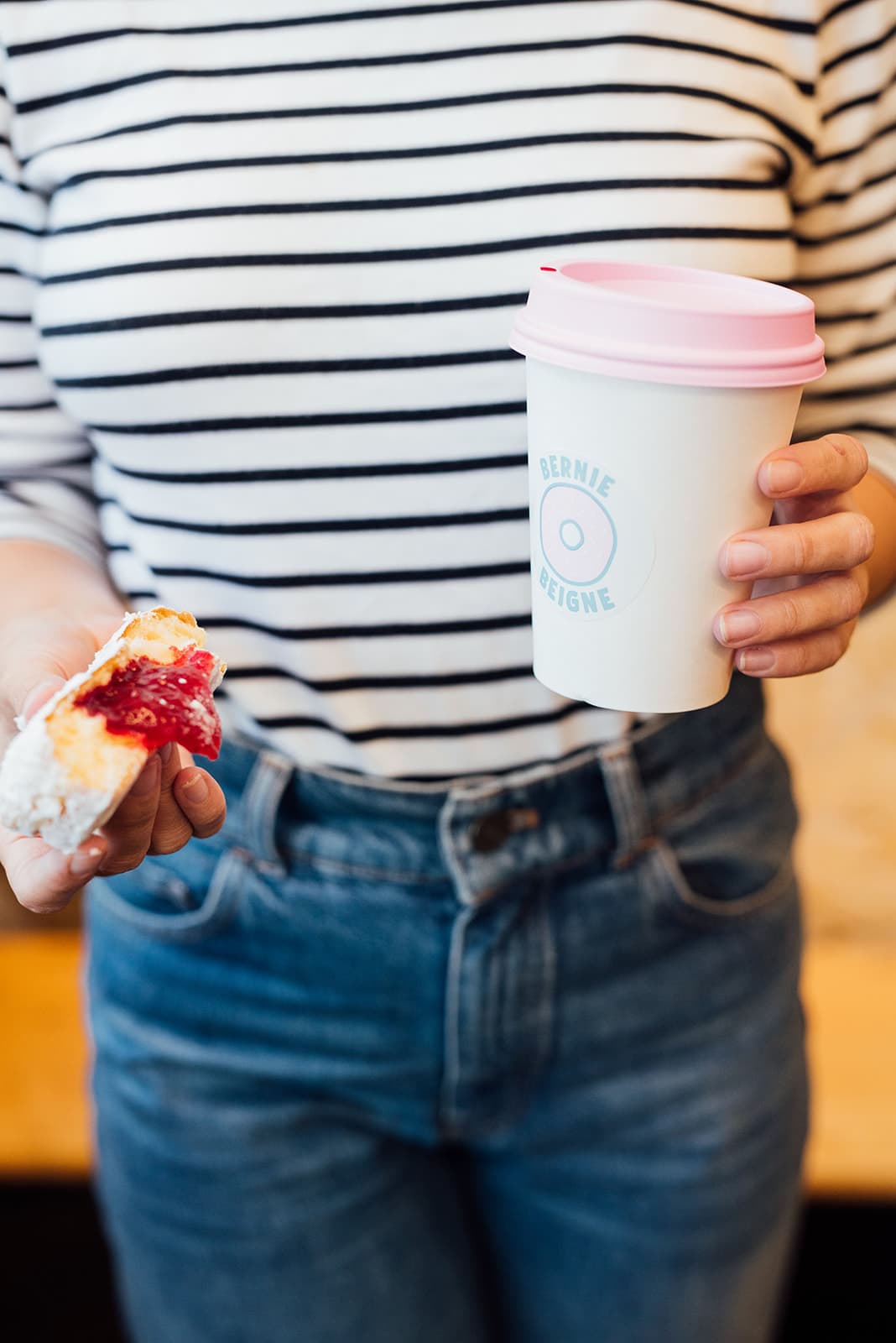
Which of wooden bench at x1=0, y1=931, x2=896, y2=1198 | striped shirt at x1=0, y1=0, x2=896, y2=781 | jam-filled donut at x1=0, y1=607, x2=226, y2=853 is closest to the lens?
jam-filled donut at x1=0, y1=607, x2=226, y2=853

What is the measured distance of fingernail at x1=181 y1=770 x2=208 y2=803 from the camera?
377 millimetres

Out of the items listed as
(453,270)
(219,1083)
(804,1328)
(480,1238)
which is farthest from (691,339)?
(804,1328)

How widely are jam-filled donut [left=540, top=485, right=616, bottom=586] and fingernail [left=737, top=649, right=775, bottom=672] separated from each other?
6cm

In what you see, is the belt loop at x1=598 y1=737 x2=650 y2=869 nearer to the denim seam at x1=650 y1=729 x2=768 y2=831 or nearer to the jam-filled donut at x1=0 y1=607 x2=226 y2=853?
the denim seam at x1=650 y1=729 x2=768 y2=831

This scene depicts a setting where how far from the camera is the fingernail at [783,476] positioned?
1.32 feet

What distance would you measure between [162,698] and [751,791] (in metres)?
0.38

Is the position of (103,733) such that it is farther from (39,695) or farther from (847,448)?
(847,448)

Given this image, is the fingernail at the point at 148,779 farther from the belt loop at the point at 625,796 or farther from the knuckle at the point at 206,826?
the belt loop at the point at 625,796

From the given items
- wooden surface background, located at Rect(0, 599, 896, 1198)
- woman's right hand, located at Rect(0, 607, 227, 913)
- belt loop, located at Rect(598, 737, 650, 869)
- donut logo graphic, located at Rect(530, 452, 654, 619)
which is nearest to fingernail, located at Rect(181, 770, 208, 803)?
woman's right hand, located at Rect(0, 607, 227, 913)

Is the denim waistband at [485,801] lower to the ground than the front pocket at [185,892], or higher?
higher

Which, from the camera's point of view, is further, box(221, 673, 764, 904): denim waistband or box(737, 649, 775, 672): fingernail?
box(221, 673, 764, 904): denim waistband

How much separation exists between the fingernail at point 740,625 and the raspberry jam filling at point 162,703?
0.18 m

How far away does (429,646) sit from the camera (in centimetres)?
57

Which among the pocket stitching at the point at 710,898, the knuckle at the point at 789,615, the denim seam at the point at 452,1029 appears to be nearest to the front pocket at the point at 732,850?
the pocket stitching at the point at 710,898
